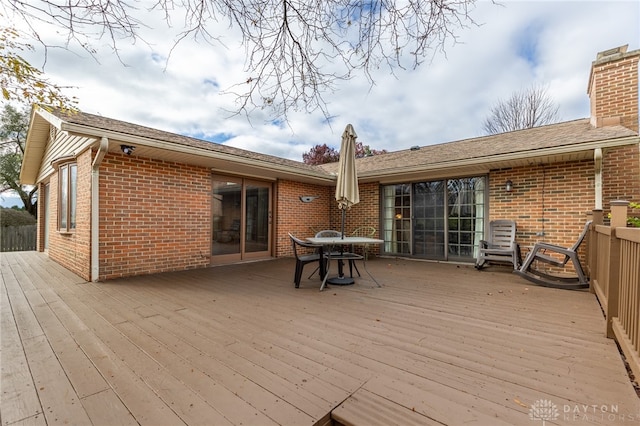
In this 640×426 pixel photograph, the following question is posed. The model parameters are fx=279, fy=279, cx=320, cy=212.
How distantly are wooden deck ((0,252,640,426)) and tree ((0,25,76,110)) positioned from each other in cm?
241

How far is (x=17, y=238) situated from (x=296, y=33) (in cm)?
1402

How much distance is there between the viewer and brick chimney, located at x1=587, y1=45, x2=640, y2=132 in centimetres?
533

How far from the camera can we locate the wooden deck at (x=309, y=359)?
1503mm

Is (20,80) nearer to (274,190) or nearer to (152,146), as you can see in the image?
(152,146)

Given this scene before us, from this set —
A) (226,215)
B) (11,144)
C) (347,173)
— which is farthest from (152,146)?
(11,144)

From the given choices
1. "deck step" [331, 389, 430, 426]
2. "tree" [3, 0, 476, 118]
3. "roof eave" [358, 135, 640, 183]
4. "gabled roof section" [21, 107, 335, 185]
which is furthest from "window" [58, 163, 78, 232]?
"deck step" [331, 389, 430, 426]

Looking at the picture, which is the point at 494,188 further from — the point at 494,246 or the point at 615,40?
the point at 615,40

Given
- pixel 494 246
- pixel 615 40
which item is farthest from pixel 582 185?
pixel 615 40

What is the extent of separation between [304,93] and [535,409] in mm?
2744

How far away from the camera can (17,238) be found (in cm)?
1049

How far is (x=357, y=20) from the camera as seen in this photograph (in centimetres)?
230

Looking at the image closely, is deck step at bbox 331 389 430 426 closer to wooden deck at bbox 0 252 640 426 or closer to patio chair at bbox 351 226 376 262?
wooden deck at bbox 0 252 640 426

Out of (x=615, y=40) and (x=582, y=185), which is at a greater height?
(x=615, y=40)

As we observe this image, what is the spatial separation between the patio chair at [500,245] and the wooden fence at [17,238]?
49.2 ft
